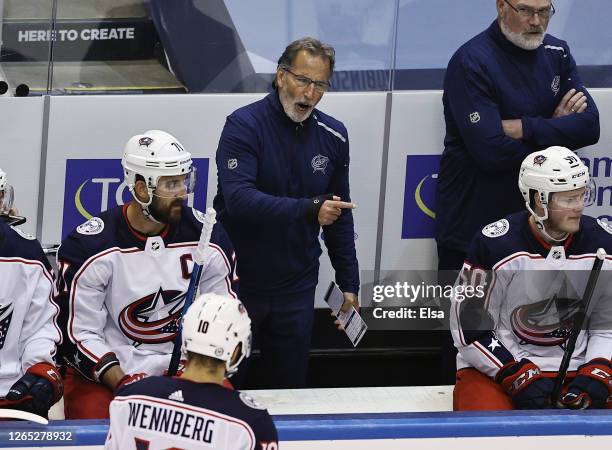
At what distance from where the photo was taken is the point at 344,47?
4.91 meters

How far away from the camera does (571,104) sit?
4492 millimetres

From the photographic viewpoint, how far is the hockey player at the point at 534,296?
13.1 ft

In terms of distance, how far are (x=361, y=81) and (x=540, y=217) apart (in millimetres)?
1136

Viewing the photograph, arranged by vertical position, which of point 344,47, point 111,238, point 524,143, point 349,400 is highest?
point 344,47


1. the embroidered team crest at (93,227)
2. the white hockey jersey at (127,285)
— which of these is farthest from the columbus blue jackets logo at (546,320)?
the embroidered team crest at (93,227)

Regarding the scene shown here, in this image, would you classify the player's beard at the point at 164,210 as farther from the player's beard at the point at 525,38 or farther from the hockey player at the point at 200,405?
the player's beard at the point at 525,38

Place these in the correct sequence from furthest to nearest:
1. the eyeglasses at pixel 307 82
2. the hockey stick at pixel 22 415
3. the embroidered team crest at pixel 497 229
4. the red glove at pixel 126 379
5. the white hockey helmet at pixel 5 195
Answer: the eyeglasses at pixel 307 82 < the embroidered team crest at pixel 497 229 < the white hockey helmet at pixel 5 195 < the red glove at pixel 126 379 < the hockey stick at pixel 22 415

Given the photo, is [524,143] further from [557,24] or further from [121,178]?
[121,178]

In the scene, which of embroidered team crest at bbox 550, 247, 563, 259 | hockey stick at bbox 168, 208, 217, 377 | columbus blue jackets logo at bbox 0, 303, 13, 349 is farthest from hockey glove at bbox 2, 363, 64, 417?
embroidered team crest at bbox 550, 247, 563, 259

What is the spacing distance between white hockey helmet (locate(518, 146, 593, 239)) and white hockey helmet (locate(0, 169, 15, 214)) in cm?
161

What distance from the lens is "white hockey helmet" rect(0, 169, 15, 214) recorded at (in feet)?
13.0

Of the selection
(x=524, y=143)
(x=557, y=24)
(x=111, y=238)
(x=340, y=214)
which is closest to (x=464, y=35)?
(x=557, y=24)

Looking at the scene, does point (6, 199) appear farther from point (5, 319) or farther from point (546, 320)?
point (546, 320)

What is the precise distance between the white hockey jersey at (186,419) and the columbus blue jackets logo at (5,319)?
1.05 meters
